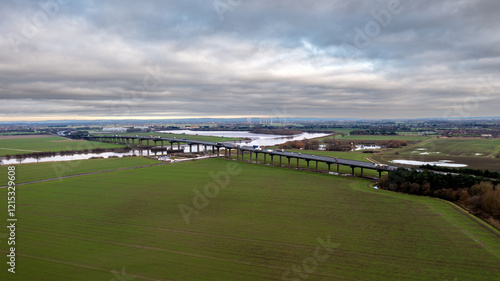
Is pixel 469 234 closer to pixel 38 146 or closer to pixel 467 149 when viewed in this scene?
pixel 467 149

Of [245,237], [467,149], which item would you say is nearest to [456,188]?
[245,237]

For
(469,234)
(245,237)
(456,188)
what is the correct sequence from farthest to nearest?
(456,188)
(469,234)
(245,237)

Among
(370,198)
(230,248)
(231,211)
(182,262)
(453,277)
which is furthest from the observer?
(370,198)

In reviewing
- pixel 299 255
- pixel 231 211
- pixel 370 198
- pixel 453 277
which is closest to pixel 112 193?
pixel 231 211

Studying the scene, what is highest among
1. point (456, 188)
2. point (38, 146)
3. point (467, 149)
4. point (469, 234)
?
point (467, 149)

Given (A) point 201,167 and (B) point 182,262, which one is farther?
(A) point 201,167

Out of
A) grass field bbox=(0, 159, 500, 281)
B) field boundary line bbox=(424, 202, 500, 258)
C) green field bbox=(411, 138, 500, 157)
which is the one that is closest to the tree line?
grass field bbox=(0, 159, 500, 281)

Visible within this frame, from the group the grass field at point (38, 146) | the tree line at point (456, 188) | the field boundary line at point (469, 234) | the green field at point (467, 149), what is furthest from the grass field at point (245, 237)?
the grass field at point (38, 146)

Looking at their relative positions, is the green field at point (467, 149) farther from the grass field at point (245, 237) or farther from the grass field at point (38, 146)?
the grass field at point (38, 146)

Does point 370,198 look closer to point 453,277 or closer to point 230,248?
point 453,277
